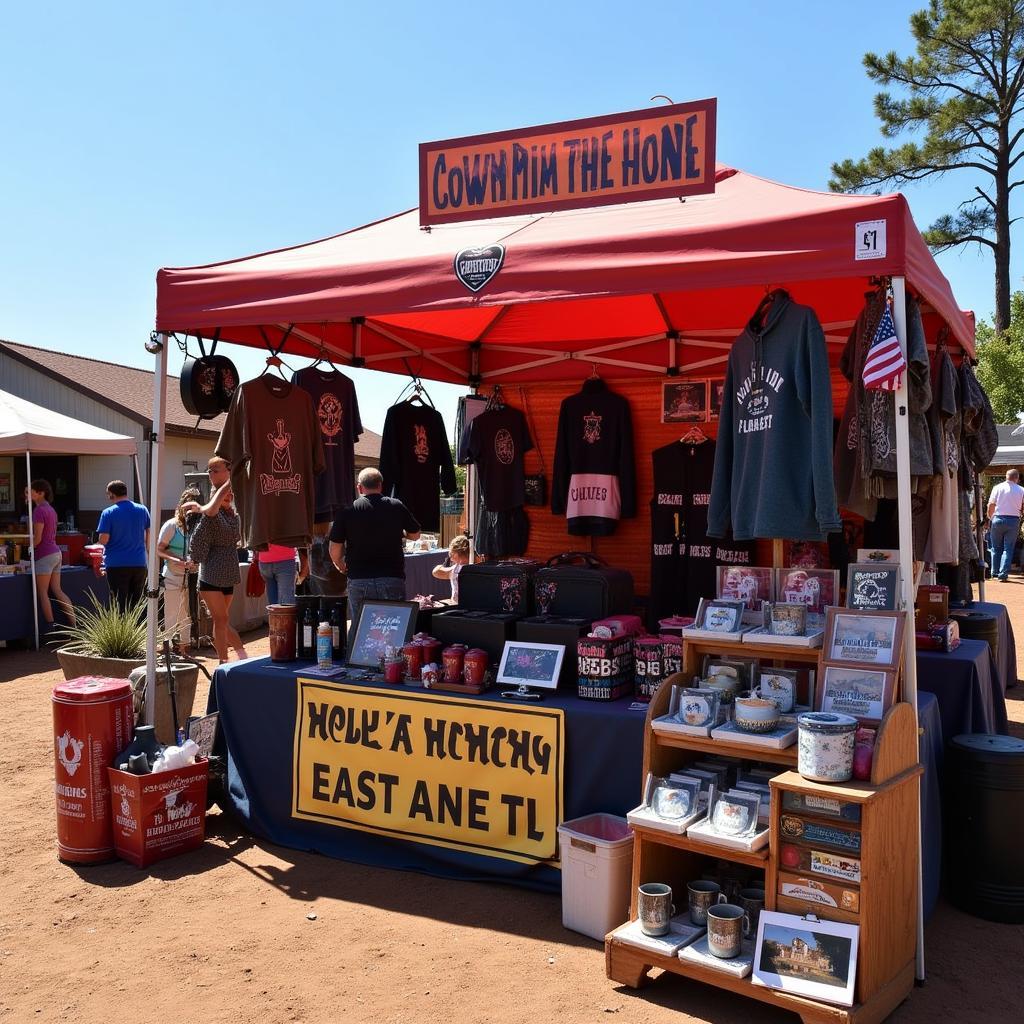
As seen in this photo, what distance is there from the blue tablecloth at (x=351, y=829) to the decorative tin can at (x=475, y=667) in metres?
0.09

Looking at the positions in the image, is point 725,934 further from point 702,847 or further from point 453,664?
point 453,664

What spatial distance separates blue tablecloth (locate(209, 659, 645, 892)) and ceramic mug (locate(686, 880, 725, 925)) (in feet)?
1.67

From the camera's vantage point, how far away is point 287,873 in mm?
4109

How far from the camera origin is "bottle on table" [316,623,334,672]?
4566 millimetres

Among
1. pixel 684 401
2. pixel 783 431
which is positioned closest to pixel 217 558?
pixel 684 401

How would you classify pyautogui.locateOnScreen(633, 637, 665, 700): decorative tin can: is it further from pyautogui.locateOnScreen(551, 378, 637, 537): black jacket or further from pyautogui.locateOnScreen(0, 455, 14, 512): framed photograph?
pyautogui.locateOnScreen(0, 455, 14, 512): framed photograph

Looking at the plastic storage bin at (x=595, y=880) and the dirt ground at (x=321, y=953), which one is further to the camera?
the plastic storage bin at (x=595, y=880)

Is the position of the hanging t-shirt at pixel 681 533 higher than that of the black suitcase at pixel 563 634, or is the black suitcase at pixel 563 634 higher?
the hanging t-shirt at pixel 681 533

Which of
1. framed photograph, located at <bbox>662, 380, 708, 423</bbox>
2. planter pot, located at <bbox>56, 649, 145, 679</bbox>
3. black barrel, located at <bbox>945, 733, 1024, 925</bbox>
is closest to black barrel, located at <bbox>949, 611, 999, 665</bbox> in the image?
black barrel, located at <bbox>945, 733, 1024, 925</bbox>

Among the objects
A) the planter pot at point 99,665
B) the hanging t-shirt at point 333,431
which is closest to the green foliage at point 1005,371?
the hanging t-shirt at point 333,431

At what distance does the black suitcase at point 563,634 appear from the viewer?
404cm

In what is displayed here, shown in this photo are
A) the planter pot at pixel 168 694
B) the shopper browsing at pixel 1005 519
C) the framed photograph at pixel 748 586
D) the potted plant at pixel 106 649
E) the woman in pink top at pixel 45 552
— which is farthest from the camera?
the shopper browsing at pixel 1005 519

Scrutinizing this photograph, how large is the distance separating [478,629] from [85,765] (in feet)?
6.13

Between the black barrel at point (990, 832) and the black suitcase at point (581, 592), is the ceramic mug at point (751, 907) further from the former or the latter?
the black suitcase at point (581, 592)
